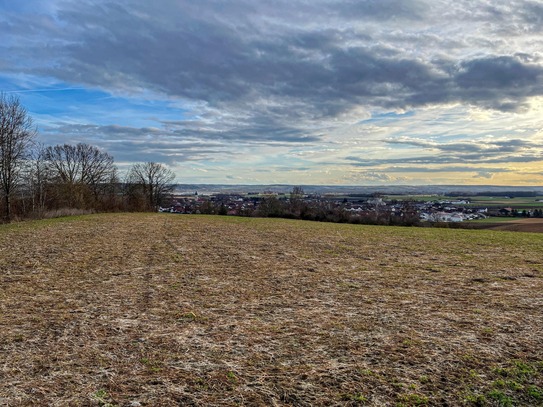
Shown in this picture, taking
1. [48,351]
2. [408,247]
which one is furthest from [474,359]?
[408,247]

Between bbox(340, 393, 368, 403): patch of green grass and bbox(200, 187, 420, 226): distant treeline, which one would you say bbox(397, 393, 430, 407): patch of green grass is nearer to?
bbox(340, 393, 368, 403): patch of green grass

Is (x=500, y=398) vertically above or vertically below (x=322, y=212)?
below

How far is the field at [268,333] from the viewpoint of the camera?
A: 4.28 m

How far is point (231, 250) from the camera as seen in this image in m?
15.8

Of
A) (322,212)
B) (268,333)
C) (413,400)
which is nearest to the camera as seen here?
(413,400)

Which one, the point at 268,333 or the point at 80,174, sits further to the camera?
the point at 80,174

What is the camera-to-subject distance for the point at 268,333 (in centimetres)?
613

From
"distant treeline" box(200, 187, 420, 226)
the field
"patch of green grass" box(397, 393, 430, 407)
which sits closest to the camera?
"patch of green grass" box(397, 393, 430, 407)

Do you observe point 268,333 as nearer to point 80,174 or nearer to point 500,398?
point 500,398

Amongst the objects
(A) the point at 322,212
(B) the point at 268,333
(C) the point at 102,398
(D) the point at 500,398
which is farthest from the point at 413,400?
(A) the point at 322,212

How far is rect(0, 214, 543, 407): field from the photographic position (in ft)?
14.0

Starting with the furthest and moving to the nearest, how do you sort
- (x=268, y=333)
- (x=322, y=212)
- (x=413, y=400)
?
(x=322, y=212) < (x=268, y=333) < (x=413, y=400)

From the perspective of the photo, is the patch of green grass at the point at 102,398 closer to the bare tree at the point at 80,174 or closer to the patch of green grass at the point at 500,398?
the patch of green grass at the point at 500,398

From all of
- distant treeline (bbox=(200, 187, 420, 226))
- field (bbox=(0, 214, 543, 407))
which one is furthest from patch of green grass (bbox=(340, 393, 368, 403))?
distant treeline (bbox=(200, 187, 420, 226))
